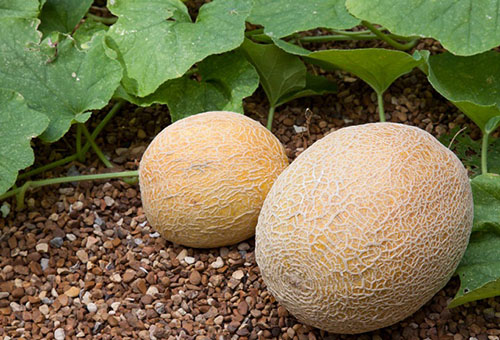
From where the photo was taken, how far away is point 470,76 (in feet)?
7.53

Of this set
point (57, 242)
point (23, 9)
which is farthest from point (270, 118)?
point (23, 9)

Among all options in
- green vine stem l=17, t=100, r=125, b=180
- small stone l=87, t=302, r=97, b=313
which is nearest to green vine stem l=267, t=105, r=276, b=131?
green vine stem l=17, t=100, r=125, b=180

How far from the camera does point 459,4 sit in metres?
2.02

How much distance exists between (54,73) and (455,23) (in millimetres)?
1339

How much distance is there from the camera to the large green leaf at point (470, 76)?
7.36 feet

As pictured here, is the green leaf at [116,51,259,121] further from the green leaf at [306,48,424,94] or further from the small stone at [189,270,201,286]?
the small stone at [189,270,201,286]

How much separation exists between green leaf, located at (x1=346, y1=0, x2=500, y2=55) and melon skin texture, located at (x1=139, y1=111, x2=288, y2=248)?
0.59 meters

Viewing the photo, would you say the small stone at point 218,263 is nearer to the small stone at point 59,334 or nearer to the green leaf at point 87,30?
the small stone at point 59,334

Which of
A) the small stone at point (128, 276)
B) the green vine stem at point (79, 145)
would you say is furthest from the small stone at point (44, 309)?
the green vine stem at point (79, 145)

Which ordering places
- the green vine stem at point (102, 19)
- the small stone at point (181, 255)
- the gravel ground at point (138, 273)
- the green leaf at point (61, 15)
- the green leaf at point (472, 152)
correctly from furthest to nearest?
the green vine stem at point (102, 19), the green leaf at point (61, 15), the green leaf at point (472, 152), the small stone at point (181, 255), the gravel ground at point (138, 273)

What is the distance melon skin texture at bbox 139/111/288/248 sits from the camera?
1860mm

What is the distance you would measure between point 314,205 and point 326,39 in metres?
1.18

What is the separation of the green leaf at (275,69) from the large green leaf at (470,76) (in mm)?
470

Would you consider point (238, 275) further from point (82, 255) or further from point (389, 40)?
point (389, 40)
